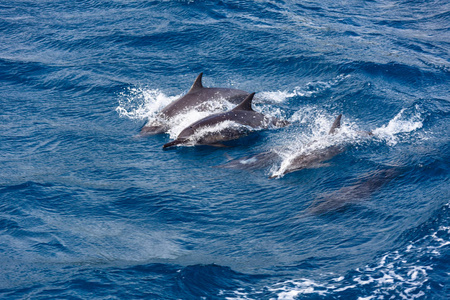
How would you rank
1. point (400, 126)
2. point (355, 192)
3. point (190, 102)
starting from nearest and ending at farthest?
point (355, 192), point (400, 126), point (190, 102)

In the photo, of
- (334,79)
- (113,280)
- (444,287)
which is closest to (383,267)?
(444,287)

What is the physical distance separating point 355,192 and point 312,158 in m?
1.82

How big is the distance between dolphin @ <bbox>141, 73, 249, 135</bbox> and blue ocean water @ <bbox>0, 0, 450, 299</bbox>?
0.42 m

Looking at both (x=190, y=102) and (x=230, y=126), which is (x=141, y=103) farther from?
Result: (x=230, y=126)

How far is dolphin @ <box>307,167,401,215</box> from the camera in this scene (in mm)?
10695

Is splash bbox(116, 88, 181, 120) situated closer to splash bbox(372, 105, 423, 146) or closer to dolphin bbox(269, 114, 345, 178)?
dolphin bbox(269, 114, 345, 178)

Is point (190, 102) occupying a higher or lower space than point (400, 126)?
lower

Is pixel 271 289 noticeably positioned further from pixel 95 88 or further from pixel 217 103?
pixel 95 88

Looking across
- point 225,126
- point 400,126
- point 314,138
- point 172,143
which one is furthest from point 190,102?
point 400,126

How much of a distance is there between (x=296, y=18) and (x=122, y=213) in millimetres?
17941

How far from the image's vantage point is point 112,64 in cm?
2116

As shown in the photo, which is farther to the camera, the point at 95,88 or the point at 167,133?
the point at 95,88

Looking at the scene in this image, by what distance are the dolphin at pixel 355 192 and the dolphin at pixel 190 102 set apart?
5992 millimetres

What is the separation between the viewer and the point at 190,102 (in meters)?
16.0
